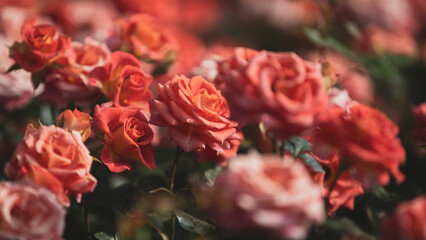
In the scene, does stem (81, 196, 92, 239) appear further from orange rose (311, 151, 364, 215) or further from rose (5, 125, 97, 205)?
orange rose (311, 151, 364, 215)

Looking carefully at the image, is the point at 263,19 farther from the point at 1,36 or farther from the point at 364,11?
the point at 1,36

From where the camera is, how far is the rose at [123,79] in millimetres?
540

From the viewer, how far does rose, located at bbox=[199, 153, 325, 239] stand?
312mm

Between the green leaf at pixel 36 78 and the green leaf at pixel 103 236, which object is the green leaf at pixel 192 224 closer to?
the green leaf at pixel 103 236

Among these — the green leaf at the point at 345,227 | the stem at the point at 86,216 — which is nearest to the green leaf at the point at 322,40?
the green leaf at the point at 345,227

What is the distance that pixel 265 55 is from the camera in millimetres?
404

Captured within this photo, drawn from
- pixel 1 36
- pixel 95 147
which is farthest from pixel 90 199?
pixel 1 36

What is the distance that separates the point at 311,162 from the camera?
460 mm

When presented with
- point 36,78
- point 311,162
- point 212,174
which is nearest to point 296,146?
point 311,162

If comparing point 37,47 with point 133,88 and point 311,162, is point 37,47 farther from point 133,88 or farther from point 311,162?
point 311,162

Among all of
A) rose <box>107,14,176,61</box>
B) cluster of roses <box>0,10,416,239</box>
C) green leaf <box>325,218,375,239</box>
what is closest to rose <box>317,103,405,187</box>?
cluster of roses <box>0,10,416,239</box>

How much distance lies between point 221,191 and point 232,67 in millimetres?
196

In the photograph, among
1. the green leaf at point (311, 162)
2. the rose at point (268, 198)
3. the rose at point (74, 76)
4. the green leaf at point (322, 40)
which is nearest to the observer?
the rose at point (268, 198)

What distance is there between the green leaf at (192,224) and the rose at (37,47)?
243mm
